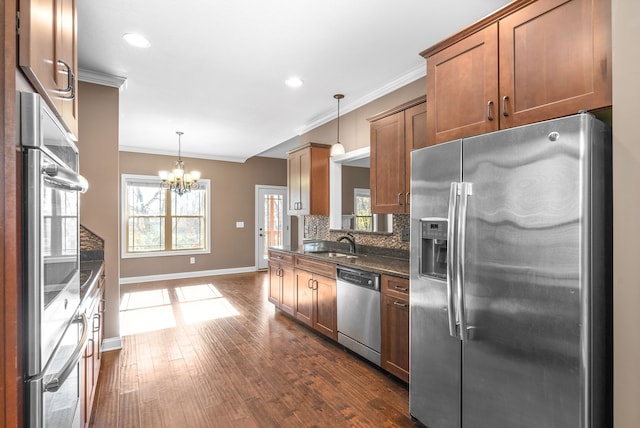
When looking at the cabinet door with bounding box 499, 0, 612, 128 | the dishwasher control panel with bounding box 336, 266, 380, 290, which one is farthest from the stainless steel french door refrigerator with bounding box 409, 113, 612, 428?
the dishwasher control panel with bounding box 336, 266, 380, 290

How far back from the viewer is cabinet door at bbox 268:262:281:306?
4406 mm

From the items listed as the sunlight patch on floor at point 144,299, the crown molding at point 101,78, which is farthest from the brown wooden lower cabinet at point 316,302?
the crown molding at point 101,78

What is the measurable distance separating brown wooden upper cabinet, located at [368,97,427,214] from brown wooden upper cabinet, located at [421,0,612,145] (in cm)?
65

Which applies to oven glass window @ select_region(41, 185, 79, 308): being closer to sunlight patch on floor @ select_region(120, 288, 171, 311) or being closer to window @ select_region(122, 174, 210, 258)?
sunlight patch on floor @ select_region(120, 288, 171, 311)

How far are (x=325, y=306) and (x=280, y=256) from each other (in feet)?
3.84

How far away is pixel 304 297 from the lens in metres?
3.77

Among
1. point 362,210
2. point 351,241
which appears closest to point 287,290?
point 351,241

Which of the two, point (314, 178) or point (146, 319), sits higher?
point (314, 178)

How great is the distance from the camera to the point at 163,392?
2.46 m

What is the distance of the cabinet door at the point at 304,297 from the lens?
12.0 ft

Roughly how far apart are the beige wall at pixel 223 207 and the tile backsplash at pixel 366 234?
2898 mm

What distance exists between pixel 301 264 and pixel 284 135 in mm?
2698

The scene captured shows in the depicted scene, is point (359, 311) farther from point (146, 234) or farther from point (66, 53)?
point (146, 234)

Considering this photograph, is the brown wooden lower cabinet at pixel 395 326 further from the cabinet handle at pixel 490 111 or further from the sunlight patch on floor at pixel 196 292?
the sunlight patch on floor at pixel 196 292
